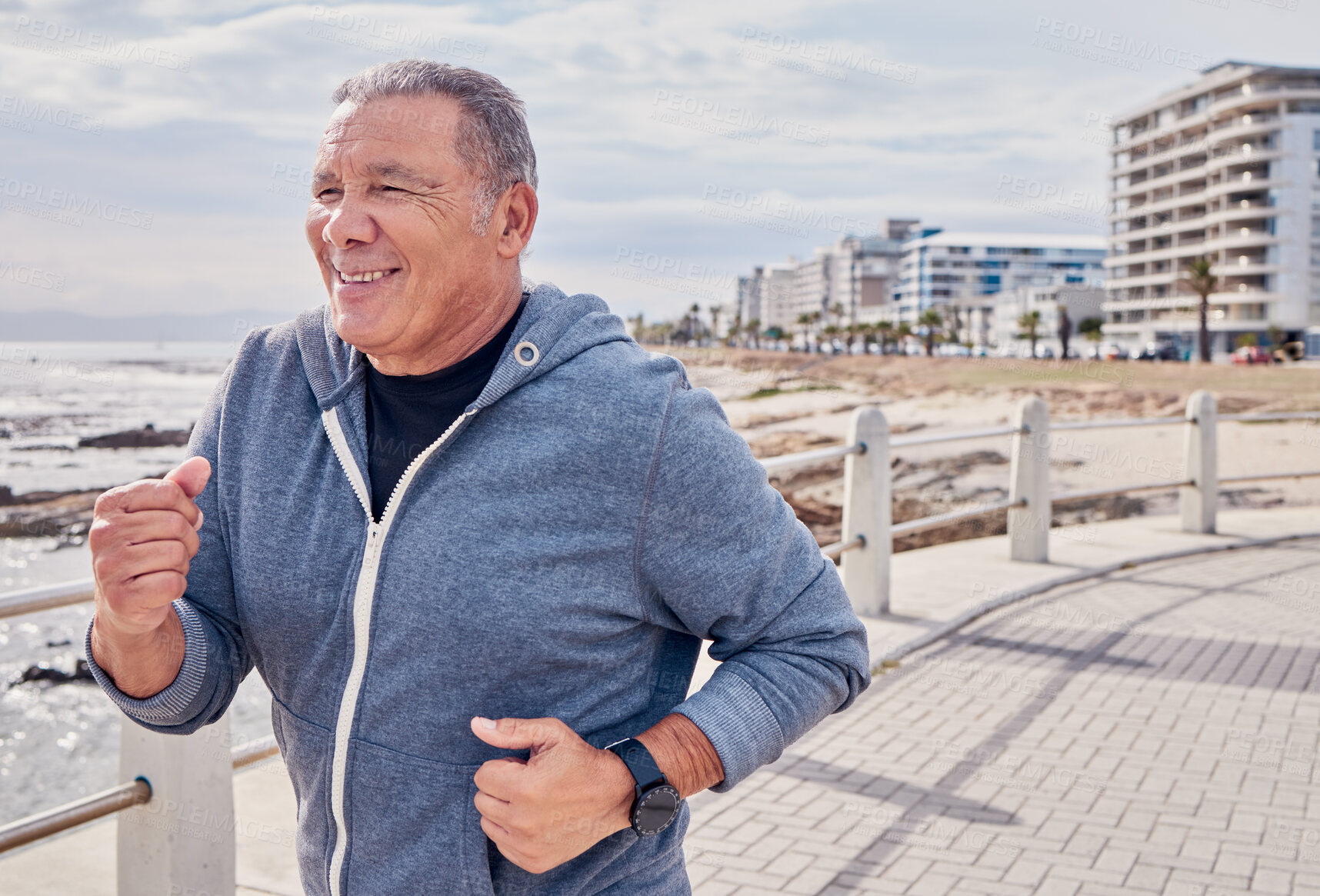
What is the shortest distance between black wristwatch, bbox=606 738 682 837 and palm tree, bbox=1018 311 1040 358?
9353 centimetres

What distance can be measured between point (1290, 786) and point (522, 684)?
12.8 feet

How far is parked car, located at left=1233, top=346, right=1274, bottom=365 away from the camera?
2564 inches

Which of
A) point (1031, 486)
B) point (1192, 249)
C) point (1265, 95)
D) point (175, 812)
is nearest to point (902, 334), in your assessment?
point (1192, 249)

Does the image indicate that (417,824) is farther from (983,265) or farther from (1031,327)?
(983,265)

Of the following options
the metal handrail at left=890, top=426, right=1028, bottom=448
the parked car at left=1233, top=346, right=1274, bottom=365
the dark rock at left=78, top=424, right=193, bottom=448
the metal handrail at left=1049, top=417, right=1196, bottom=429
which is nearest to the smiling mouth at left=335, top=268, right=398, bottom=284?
the metal handrail at left=890, top=426, right=1028, bottom=448

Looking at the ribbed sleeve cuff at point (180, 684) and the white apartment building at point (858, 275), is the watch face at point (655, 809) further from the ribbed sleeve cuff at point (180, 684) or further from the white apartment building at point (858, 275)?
the white apartment building at point (858, 275)

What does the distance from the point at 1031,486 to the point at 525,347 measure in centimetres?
742

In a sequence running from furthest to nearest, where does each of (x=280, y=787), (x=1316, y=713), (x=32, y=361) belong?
(x=32, y=361) < (x=1316, y=713) < (x=280, y=787)

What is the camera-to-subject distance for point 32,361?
35.4ft

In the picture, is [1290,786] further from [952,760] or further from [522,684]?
[522,684]

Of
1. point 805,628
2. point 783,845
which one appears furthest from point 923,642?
point 805,628

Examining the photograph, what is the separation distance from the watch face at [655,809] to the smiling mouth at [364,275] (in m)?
0.69

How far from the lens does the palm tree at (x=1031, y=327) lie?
9406cm

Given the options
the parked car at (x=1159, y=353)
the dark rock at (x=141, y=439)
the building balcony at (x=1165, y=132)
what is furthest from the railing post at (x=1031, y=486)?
the building balcony at (x=1165, y=132)
